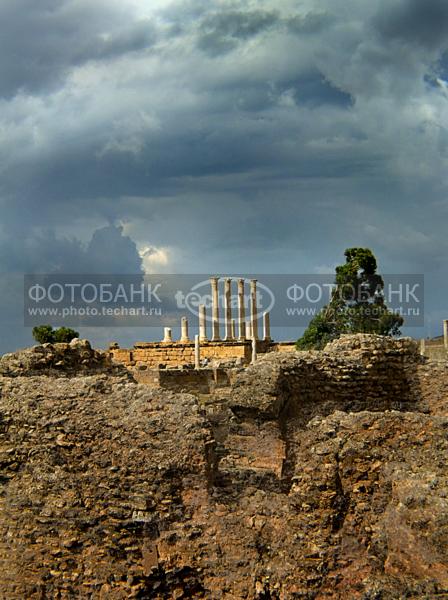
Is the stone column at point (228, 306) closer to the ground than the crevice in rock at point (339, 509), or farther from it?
farther from it

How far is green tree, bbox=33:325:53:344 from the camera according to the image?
5428 cm

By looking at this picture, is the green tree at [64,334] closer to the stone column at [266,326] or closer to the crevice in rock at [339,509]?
the stone column at [266,326]

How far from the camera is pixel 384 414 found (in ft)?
28.8

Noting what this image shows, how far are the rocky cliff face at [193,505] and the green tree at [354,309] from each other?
33.7 meters

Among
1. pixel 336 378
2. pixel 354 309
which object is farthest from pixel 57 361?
pixel 354 309

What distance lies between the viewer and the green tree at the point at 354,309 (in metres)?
44.6

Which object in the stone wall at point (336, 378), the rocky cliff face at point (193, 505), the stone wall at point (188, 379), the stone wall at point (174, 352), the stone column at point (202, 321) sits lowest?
the rocky cliff face at point (193, 505)

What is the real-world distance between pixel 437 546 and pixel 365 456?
1395 millimetres

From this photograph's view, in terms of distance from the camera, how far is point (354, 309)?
45281 millimetres

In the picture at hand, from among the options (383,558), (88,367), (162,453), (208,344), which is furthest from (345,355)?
(208,344)

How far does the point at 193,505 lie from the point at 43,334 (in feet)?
153

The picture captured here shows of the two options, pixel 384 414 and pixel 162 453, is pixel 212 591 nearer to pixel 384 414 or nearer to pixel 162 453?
pixel 162 453

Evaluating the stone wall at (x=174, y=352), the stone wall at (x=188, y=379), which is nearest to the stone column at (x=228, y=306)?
the stone wall at (x=174, y=352)

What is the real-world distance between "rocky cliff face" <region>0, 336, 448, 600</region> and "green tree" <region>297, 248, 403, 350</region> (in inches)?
1328
